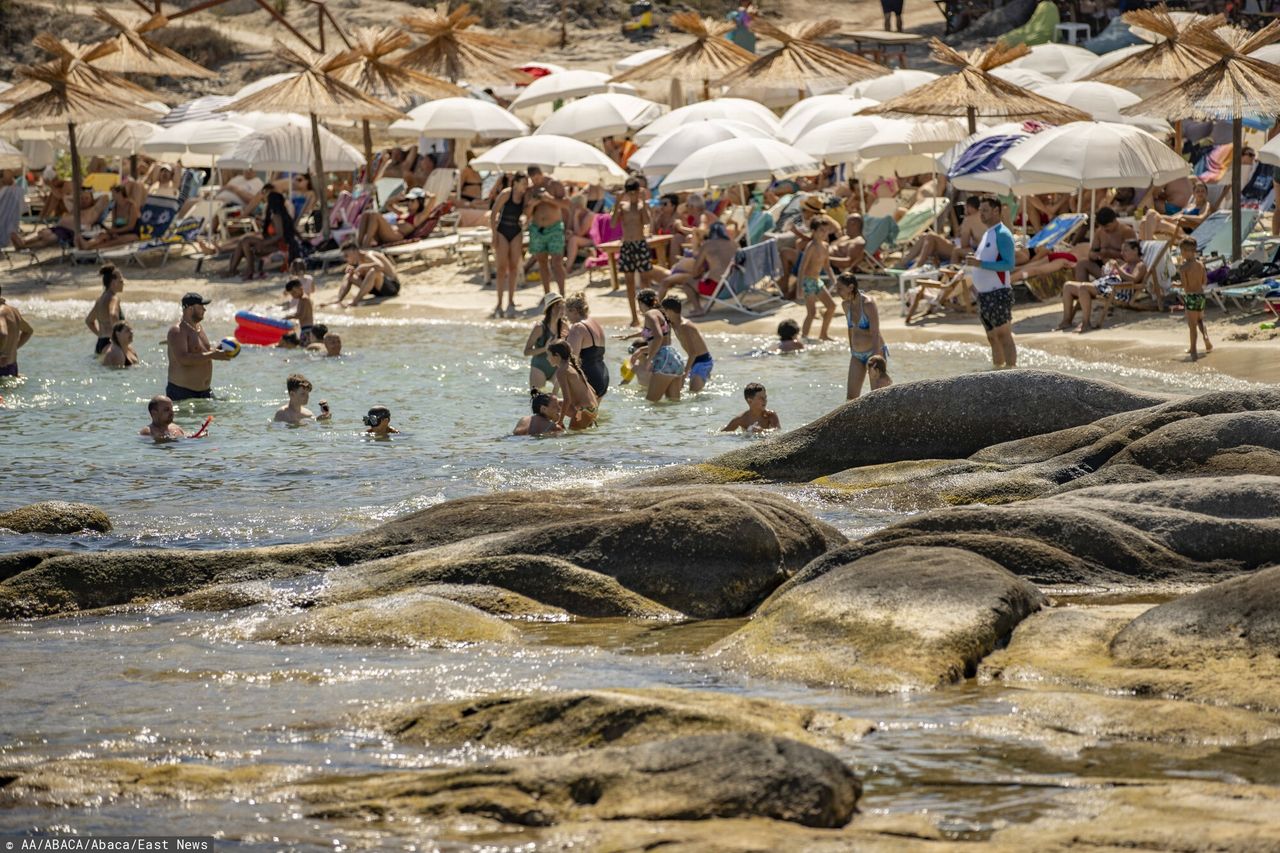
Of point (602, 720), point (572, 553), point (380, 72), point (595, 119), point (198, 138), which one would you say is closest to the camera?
point (602, 720)

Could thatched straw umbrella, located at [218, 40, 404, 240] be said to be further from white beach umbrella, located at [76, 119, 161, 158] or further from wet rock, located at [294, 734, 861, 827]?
wet rock, located at [294, 734, 861, 827]

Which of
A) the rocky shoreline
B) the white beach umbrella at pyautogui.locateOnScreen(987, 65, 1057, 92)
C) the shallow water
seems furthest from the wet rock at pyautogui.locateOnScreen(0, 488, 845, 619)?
the white beach umbrella at pyautogui.locateOnScreen(987, 65, 1057, 92)

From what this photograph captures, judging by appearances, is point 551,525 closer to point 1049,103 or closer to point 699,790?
point 699,790

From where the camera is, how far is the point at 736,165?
19641 millimetres

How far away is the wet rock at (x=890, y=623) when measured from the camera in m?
6.46

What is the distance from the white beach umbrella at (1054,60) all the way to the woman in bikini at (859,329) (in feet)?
45.0

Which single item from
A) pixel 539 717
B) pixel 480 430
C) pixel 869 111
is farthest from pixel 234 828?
pixel 869 111

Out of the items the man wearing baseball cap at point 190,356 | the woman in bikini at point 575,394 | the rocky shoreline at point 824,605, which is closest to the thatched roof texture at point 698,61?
the man wearing baseball cap at point 190,356

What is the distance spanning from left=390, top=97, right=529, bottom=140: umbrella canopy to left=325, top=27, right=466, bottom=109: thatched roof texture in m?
0.64

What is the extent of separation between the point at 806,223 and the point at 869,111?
176 centimetres

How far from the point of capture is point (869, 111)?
19172 mm

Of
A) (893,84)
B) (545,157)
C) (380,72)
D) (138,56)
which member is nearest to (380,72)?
(380,72)

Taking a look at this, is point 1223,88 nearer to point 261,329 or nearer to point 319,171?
point 261,329

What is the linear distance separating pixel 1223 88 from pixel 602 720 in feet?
43.7
